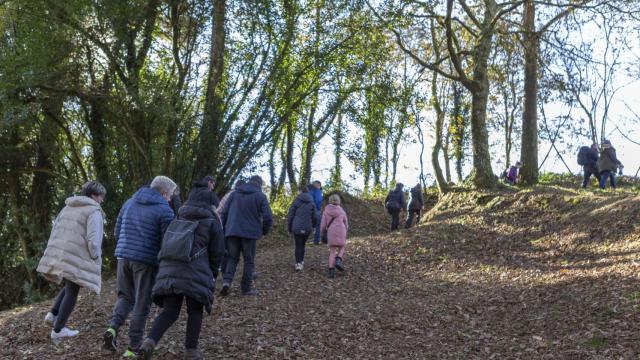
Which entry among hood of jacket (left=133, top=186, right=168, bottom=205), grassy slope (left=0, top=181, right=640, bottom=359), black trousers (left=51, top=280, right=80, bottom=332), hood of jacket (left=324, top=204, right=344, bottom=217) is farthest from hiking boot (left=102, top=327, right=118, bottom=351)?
hood of jacket (left=324, top=204, right=344, bottom=217)

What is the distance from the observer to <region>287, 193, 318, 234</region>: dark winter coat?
13.1 metres

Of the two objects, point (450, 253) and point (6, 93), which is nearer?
point (6, 93)

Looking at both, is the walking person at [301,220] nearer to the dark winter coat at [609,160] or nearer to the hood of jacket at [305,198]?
the hood of jacket at [305,198]

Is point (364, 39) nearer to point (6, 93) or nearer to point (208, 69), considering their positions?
point (208, 69)

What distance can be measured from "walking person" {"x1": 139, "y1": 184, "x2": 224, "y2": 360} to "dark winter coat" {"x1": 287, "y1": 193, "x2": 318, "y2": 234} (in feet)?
20.9

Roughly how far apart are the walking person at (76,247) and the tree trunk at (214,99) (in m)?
9.37

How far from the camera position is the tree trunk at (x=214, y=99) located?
659 inches

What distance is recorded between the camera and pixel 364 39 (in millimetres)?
17688

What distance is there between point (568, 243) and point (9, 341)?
11868 millimetres

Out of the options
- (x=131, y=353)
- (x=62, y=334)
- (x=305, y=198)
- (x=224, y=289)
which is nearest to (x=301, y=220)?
(x=305, y=198)

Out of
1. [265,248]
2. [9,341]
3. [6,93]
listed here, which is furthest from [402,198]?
[9,341]

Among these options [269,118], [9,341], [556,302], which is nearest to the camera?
[9,341]

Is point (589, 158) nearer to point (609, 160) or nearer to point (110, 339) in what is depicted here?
point (609, 160)

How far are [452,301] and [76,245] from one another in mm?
6452
